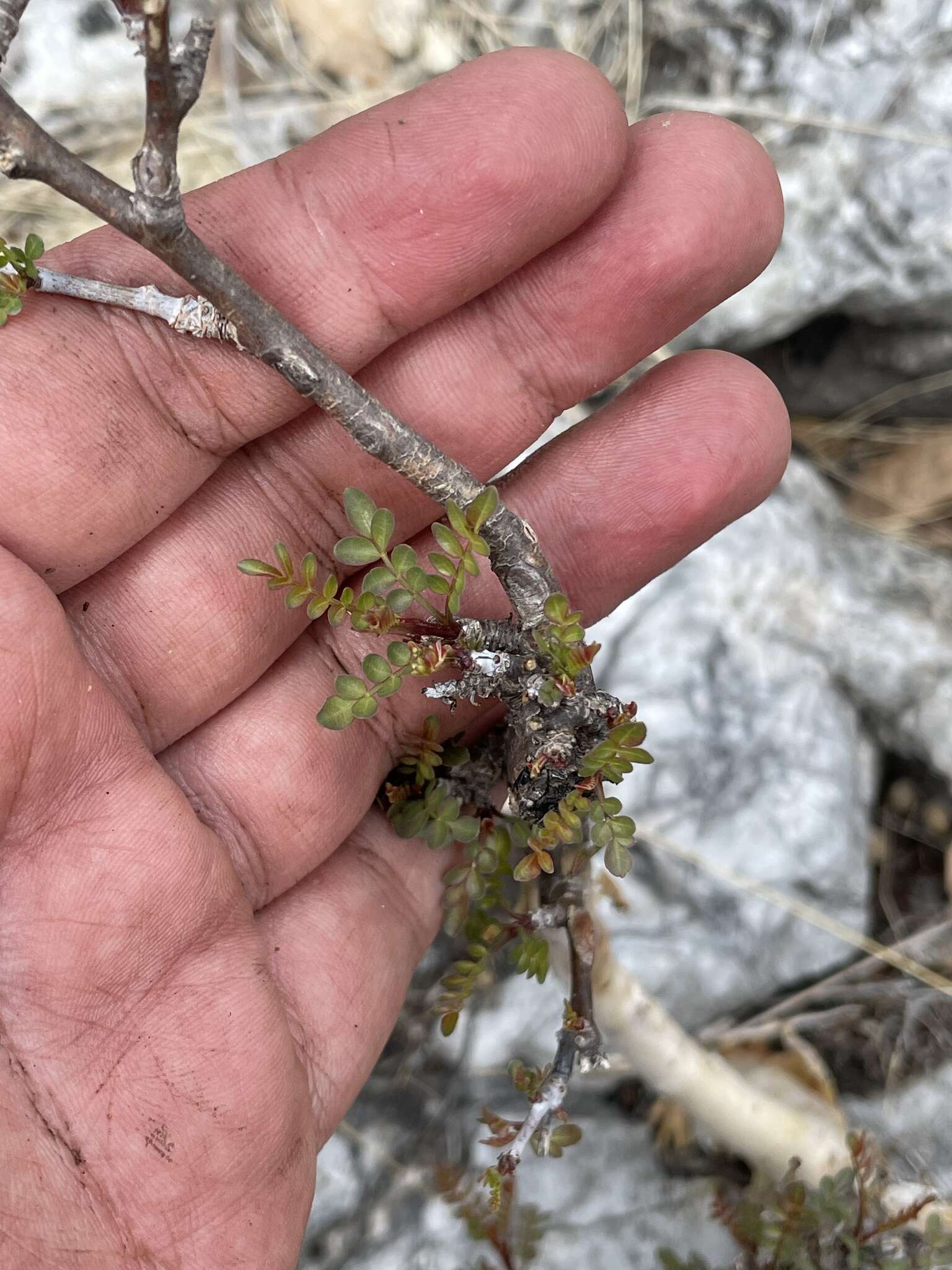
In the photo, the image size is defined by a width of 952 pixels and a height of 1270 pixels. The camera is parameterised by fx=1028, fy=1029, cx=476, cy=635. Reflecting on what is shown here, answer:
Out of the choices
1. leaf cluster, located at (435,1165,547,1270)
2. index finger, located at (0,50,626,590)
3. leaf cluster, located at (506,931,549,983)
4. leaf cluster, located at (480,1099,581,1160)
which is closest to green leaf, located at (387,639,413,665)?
index finger, located at (0,50,626,590)

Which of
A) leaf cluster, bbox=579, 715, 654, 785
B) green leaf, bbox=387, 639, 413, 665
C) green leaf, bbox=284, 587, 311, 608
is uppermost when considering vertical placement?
green leaf, bbox=284, 587, 311, 608

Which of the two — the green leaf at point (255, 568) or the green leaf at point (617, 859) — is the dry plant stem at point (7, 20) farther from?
the green leaf at point (617, 859)

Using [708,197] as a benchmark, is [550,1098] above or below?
below

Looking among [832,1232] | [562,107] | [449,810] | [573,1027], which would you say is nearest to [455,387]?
[562,107]

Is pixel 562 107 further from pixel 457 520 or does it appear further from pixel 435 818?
pixel 435 818

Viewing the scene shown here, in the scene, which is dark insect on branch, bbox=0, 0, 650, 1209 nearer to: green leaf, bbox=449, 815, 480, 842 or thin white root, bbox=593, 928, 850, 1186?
green leaf, bbox=449, 815, 480, 842

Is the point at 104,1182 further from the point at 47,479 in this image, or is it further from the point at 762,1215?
the point at 762,1215

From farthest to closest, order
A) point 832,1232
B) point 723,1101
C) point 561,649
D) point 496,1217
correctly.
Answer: point 723,1101 < point 496,1217 < point 832,1232 < point 561,649
